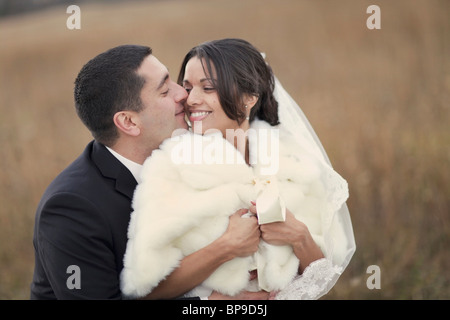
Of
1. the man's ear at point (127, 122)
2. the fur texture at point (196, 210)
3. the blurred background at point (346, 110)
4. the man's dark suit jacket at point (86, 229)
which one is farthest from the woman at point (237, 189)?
the blurred background at point (346, 110)

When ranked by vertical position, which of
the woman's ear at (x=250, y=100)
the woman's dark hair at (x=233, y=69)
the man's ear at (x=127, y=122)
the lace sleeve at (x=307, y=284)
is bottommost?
the lace sleeve at (x=307, y=284)

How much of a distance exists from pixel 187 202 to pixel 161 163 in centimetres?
27

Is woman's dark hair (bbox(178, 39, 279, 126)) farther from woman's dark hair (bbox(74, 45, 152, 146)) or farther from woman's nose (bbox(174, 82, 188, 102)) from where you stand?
woman's dark hair (bbox(74, 45, 152, 146))

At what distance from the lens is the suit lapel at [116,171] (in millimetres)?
2812

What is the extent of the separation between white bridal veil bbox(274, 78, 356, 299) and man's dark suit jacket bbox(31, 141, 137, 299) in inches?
36.9

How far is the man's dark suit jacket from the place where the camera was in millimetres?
2555

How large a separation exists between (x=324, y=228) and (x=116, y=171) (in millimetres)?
1231

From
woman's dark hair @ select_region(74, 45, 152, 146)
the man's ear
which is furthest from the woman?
woman's dark hair @ select_region(74, 45, 152, 146)

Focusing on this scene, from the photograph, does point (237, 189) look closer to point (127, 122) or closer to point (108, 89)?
point (127, 122)

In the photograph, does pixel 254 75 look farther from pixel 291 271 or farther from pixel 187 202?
pixel 291 271

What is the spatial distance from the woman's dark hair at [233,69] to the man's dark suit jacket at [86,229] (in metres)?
0.73

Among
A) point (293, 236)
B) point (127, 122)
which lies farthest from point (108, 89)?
point (293, 236)

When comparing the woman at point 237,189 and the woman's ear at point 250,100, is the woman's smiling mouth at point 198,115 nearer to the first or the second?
the woman at point 237,189

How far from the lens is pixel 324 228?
2.96 m
